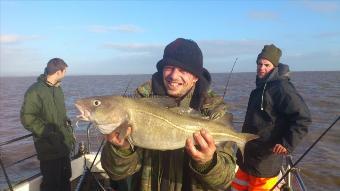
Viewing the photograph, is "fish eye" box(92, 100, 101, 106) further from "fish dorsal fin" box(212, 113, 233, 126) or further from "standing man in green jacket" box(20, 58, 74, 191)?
"standing man in green jacket" box(20, 58, 74, 191)

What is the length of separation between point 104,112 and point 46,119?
3877 mm

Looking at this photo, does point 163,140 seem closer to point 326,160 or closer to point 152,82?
point 152,82

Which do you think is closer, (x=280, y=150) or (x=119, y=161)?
(x=119, y=161)

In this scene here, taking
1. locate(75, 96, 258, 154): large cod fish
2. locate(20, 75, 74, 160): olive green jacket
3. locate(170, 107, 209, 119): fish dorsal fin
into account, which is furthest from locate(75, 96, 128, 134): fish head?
locate(20, 75, 74, 160): olive green jacket

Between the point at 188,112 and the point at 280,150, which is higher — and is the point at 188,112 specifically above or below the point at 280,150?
above

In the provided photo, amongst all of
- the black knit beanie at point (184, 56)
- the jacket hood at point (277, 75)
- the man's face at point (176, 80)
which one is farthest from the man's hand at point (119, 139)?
the jacket hood at point (277, 75)

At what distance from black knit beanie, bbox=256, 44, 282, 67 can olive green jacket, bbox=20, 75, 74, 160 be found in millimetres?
3755

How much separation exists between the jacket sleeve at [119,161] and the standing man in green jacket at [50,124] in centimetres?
367

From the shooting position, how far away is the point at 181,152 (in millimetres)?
3273

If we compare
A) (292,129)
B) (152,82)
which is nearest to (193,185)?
(152,82)

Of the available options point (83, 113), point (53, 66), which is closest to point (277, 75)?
point (83, 113)

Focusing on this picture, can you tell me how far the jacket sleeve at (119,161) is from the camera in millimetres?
3105

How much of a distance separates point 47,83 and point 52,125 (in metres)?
0.78

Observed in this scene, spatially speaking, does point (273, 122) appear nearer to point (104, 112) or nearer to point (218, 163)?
point (218, 163)
